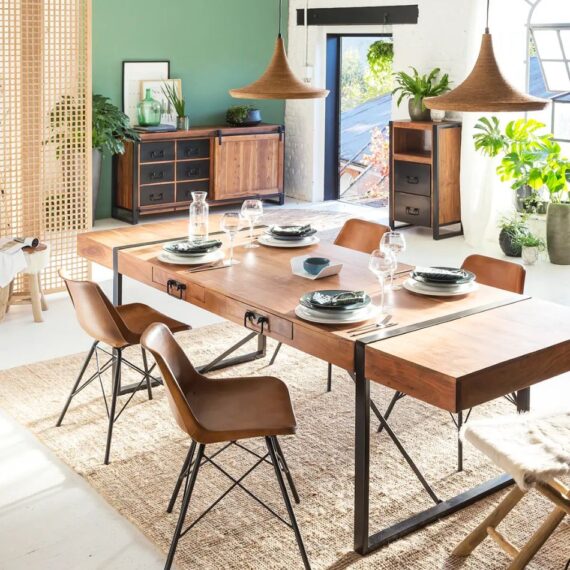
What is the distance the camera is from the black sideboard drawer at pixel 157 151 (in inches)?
361

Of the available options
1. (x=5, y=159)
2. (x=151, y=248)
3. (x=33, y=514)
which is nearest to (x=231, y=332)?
(x=151, y=248)

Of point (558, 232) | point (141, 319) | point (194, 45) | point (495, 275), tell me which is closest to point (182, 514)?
point (141, 319)

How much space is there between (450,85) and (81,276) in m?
3.95

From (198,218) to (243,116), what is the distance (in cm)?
Answer: 546

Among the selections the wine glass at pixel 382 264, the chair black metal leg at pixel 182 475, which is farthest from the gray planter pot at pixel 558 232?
the chair black metal leg at pixel 182 475

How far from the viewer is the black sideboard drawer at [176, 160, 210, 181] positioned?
9.47 m

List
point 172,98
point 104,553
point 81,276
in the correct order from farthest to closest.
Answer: point 172,98
point 81,276
point 104,553

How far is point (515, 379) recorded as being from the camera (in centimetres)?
314

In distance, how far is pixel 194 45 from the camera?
9.87 metres

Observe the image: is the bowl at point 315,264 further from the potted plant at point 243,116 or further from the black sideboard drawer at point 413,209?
the potted plant at point 243,116

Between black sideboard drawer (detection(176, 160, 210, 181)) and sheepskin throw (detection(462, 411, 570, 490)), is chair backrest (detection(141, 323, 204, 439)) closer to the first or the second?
sheepskin throw (detection(462, 411, 570, 490))

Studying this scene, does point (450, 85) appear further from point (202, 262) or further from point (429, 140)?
point (202, 262)

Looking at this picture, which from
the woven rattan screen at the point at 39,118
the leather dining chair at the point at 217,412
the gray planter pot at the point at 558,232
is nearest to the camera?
the leather dining chair at the point at 217,412

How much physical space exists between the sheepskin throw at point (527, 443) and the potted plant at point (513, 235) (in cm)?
481
